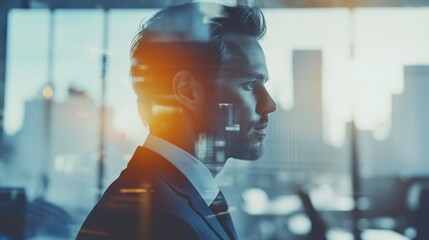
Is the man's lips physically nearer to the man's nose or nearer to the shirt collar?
the man's nose

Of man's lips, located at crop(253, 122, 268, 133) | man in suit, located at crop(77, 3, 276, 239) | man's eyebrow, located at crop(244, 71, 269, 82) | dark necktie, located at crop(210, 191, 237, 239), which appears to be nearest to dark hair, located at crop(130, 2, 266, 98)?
man in suit, located at crop(77, 3, 276, 239)

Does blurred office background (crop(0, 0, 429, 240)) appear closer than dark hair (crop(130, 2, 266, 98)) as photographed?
No

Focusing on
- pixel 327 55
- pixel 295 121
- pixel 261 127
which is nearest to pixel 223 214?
pixel 261 127

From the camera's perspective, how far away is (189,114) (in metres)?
1.67

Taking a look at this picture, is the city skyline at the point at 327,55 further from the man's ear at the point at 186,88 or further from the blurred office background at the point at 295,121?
the man's ear at the point at 186,88

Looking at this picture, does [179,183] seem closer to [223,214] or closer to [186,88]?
[223,214]

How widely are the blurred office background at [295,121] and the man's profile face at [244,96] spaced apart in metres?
0.06

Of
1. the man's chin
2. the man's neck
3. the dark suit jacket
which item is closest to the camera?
the dark suit jacket

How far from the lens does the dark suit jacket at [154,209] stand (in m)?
1.48

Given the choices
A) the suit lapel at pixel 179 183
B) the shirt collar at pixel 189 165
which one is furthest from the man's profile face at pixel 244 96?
the suit lapel at pixel 179 183

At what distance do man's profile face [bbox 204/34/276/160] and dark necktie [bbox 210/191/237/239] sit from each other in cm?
16

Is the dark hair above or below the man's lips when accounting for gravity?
above

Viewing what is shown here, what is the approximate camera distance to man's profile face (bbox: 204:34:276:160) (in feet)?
5.56

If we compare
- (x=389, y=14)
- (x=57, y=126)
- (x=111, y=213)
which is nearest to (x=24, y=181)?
(x=57, y=126)
